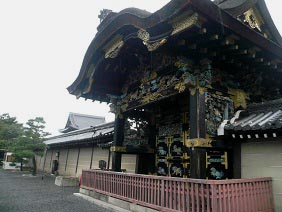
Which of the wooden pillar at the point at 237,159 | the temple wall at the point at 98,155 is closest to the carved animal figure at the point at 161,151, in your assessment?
the wooden pillar at the point at 237,159

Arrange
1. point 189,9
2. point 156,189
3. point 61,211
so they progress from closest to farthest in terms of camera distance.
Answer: point 189,9, point 156,189, point 61,211

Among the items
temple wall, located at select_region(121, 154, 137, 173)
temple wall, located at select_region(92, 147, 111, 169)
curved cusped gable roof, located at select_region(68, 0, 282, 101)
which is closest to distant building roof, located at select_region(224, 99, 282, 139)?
curved cusped gable roof, located at select_region(68, 0, 282, 101)

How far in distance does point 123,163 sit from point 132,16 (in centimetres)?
825

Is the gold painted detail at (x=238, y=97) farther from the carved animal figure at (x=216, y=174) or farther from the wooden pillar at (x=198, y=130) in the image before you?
the carved animal figure at (x=216, y=174)

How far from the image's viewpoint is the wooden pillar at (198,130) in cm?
552

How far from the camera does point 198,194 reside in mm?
4711

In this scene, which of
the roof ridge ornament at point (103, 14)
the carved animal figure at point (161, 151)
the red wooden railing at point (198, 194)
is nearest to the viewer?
the red wooden railing at point (198, 194)

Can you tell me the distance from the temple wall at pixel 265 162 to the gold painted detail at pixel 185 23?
352 cm

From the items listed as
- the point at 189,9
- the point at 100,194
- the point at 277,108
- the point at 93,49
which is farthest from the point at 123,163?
the point at 189,9

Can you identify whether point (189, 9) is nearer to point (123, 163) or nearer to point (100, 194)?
point (100, 194)

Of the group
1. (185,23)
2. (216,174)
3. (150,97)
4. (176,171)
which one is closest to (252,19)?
(185,23)

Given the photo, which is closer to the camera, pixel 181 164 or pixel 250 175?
pixel 250 175

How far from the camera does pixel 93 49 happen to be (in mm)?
7980

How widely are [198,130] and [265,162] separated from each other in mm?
1890
